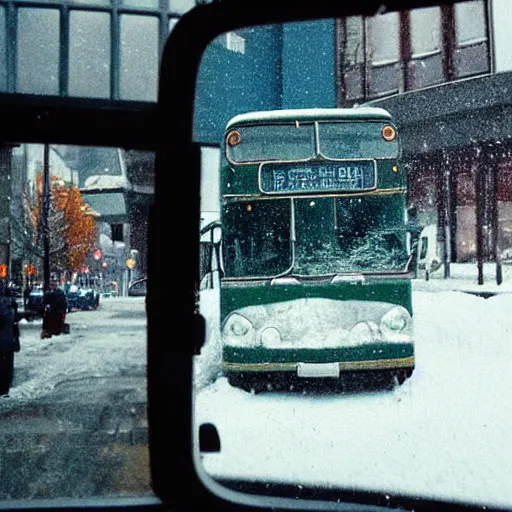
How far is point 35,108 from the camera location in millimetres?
1213

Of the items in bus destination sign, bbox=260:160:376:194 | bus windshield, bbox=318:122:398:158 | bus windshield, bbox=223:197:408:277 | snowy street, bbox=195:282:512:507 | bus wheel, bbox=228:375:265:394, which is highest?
bus windshield, bbox=318:122:398:158

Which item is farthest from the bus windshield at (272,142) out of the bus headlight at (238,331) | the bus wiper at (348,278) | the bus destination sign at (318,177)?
the bus headlight at (238,331)

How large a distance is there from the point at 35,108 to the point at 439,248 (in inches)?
472

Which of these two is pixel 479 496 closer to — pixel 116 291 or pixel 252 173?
pixel 252 173

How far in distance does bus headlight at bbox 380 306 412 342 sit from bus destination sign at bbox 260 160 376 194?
3.79ft

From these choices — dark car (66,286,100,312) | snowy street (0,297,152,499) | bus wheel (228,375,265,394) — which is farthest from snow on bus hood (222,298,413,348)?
dark car (66,286,100,312)

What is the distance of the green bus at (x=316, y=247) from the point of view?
550 centimetres

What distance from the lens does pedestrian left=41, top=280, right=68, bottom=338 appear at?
537 inches

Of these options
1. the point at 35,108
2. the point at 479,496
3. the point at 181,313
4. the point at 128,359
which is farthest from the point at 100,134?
the point at 128,359

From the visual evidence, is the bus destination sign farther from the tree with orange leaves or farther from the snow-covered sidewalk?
the tree with orange leaves

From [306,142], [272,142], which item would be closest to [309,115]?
[306,142]

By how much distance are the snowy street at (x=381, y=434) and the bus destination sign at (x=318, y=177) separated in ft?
3.90

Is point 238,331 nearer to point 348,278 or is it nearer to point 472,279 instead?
point 348,278

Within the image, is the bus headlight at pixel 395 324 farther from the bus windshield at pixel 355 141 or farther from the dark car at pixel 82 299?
the dark car at pixel 82 299
